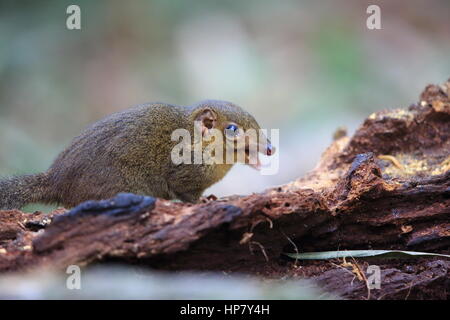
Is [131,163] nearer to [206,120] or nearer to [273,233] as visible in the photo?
[206,120]

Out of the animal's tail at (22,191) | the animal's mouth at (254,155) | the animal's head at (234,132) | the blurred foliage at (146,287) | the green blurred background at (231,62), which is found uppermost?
the green blurred background at (231,62)

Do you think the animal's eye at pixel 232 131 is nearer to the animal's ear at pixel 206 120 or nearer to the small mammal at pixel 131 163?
the small mammal at pixel 131 163

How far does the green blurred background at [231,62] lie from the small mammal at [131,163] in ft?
15.2

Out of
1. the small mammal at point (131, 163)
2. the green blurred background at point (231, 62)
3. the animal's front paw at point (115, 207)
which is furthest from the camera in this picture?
the green blurred background at point (231, 62)

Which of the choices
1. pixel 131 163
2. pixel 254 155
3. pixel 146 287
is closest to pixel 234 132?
pixel 254 155

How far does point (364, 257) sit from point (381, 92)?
24.7 ft

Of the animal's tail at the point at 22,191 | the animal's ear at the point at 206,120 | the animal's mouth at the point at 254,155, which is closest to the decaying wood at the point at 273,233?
the animal's tail at the point at 22,191

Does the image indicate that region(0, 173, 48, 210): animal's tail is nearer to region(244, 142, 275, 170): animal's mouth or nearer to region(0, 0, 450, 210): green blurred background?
region(244, 142, 275, 170): animal's mouth

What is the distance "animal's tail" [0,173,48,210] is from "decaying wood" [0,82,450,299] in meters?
0.37

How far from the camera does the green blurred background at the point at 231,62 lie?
9.89 meters


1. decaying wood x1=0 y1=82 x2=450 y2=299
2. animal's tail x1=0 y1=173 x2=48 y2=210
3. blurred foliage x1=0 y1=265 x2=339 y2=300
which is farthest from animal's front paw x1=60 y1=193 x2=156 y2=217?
animal's tail x1=0 y1=173 x2=48 y2=210

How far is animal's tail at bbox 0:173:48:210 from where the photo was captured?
4.44m
